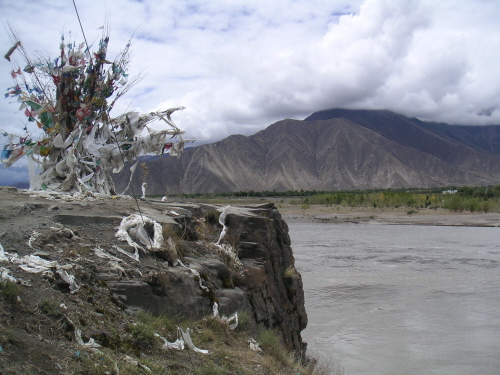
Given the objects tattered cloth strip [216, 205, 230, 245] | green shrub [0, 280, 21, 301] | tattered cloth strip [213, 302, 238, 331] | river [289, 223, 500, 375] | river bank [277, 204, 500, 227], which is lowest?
river [289, 223, 500, 375]

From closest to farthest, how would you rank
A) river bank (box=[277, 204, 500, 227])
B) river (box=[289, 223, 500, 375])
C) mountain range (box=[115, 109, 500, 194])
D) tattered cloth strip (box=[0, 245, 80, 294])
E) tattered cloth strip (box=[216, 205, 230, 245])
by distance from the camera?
tattered cloth strip (box=[0, 245, 80, 294])
tattered cloth strip (box=[216, 205, 230, 245])
river (box=[289, 223, 500, 375])
river bank (box=[277, 204, 500, 227])
mountain range (box=[115, 109, 500, 194])

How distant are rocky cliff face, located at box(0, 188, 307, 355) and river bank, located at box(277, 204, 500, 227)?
1999 inches

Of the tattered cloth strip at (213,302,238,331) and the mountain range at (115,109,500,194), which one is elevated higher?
the mountain range at (115,109,500,194)

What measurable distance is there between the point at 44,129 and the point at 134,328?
6465mm

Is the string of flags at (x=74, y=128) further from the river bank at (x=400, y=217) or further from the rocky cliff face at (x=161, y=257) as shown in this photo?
the river bank at (x=400, y=217)

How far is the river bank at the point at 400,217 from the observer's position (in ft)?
193

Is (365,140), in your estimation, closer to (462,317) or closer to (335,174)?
(335,174)

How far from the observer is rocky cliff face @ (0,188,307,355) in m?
5.77

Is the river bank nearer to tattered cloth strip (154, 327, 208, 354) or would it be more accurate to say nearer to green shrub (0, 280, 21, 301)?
tattered cloth strip (154, 327, 208, 354)

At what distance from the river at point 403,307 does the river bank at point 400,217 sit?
2386 centimetres

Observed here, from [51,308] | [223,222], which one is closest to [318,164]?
[223,222]

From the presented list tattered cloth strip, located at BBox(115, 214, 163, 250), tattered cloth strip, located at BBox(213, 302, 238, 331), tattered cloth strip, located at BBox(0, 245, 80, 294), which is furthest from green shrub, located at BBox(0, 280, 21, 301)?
tattered cloth strip, located at BBox(213, 302, 238, 331)

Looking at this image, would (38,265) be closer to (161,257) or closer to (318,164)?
(161,257)

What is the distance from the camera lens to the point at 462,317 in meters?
16.5
